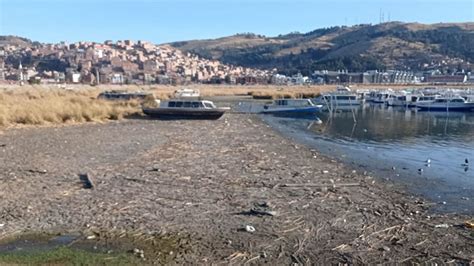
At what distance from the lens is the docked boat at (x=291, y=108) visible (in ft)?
159

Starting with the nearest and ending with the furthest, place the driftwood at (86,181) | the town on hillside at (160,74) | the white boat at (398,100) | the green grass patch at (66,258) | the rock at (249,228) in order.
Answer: the green grass patch at (66,258), the rock at (249,228), the driftwood at (86,181), the white boat at (398,100), the town on hillside at (160,74)

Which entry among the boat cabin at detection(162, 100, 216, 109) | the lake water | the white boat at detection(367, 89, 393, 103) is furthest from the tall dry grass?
the white boat at detection(367, 89, 393, 103)

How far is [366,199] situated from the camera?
1177cm

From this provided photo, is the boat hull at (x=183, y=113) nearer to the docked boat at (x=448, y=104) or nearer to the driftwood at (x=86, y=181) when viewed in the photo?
the driftwood at (x=86, y=181)

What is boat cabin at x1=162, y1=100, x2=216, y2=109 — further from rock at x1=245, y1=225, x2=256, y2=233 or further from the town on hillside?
the town on hillside

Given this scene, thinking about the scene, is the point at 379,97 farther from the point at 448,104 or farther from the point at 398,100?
the point at 448,104

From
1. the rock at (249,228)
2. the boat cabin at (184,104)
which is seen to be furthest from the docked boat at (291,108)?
the rock at (249,228)

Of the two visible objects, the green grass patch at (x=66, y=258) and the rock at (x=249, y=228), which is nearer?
the green grass patch at (x=66, y=258)

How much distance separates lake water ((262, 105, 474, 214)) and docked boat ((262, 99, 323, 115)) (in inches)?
425

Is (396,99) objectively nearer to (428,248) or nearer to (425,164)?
(425,164)

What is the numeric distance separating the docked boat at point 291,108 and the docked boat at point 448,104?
59.8ft

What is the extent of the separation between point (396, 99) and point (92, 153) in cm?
5711

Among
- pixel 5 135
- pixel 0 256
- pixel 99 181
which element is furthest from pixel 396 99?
pixel 0 256

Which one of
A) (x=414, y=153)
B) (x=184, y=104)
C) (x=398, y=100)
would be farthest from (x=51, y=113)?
(x=398, y=100)
